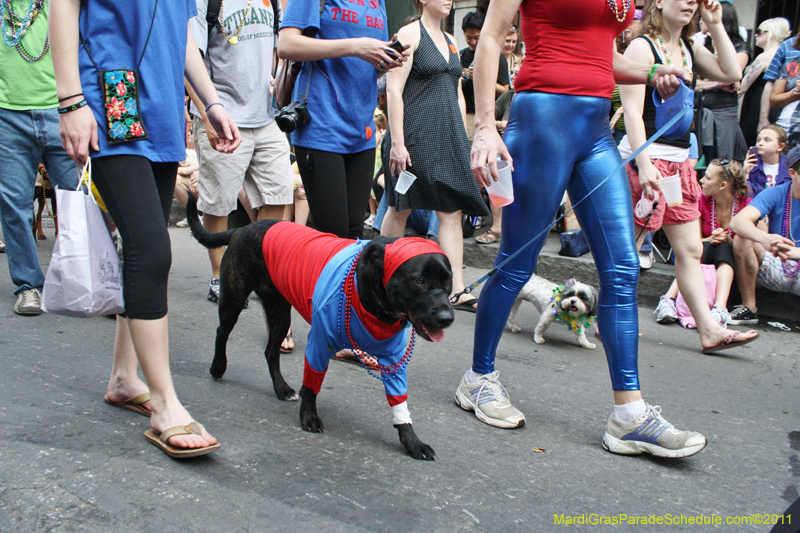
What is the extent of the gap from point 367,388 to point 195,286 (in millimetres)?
2680

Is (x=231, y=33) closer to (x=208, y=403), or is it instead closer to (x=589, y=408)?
(x=208, y=403)

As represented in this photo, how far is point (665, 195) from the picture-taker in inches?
123

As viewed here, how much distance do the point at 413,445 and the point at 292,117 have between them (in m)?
1.80

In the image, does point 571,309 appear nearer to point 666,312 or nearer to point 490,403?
point 666,312

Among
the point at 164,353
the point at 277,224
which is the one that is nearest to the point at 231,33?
the point at 277,224

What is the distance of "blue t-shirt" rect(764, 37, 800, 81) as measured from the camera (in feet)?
21.1

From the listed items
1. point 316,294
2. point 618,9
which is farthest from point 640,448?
point 618,9

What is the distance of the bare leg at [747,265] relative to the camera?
5.11 meters

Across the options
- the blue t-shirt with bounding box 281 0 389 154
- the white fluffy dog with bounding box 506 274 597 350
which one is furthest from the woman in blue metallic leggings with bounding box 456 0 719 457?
the white fluffy dog with bounding box 506 274 597 350

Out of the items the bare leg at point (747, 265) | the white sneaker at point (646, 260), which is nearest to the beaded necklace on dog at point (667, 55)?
the bare leg at point (747, 265)

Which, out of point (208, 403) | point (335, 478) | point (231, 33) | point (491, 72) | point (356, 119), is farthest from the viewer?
point (231, 33)

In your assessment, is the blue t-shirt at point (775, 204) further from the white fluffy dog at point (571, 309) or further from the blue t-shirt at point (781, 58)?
the blue t-shirt at point (781, 58)

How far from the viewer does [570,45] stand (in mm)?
2643

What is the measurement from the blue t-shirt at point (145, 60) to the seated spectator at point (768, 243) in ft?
13.0
